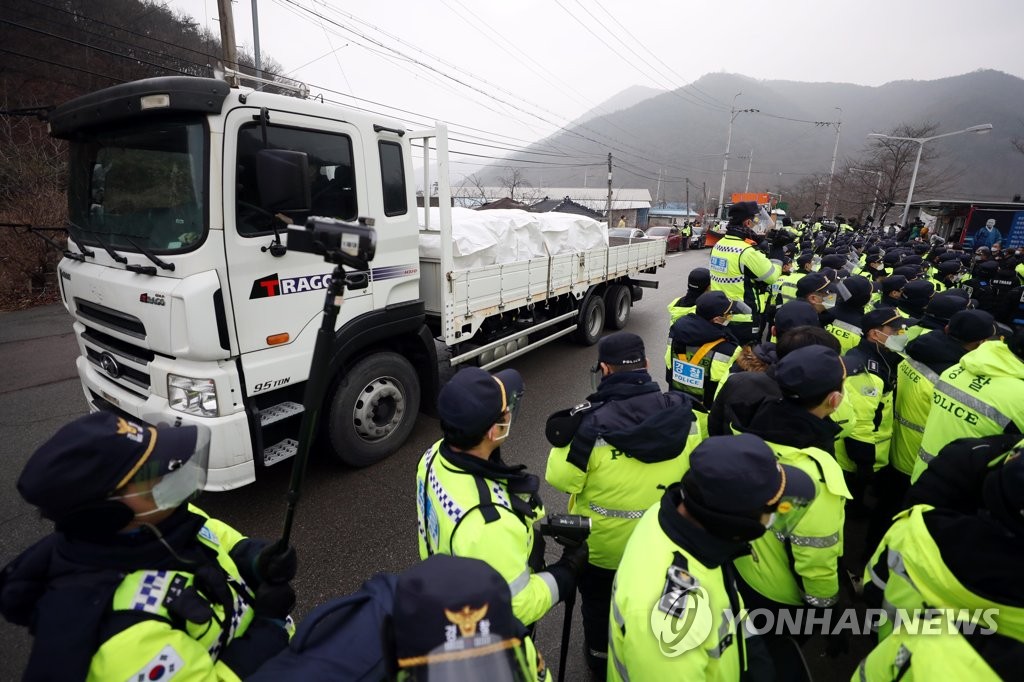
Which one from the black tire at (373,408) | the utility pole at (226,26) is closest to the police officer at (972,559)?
the black tire at (373,408)

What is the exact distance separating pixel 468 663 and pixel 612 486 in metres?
1.45

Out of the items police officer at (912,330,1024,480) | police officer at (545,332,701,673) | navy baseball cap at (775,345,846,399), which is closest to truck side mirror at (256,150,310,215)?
police officer at (545,332,701,673)

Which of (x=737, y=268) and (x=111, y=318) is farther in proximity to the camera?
(x=737, y=268)

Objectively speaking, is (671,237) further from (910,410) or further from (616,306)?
(910,410)

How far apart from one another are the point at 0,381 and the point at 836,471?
8.64 metres

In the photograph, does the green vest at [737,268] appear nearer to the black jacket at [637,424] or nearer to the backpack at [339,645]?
the black jacket at [637,424]

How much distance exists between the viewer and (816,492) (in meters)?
1.83

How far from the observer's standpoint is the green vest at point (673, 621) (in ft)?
4.28

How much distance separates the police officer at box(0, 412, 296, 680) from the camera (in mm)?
1111

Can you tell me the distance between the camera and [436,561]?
3.13 ft

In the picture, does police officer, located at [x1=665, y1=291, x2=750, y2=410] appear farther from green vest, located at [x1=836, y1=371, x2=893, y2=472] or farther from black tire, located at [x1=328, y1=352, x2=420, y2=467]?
black tire, located at [x1=328, y1=352, x2=420, y2=467]

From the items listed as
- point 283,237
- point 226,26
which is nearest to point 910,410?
point 283,237

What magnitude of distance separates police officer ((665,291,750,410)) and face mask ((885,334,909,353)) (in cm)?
96

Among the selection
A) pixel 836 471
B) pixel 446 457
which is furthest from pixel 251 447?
pixel 836 471
